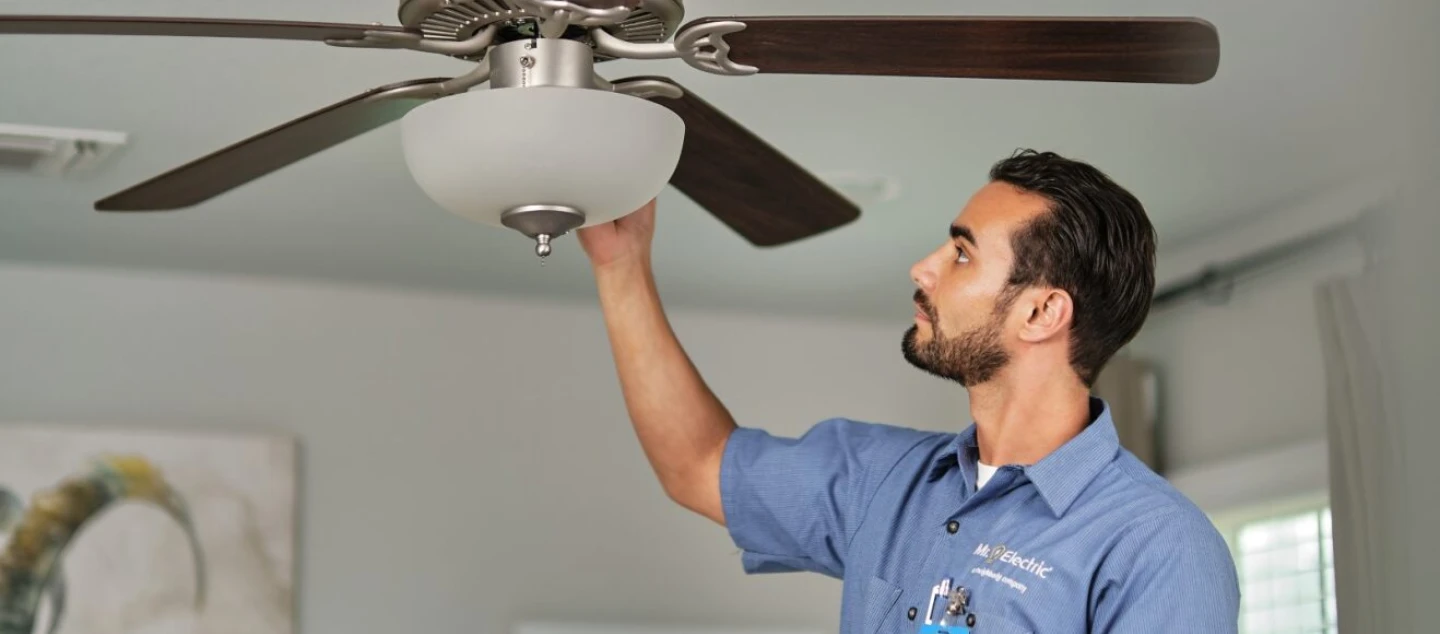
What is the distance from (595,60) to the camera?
6.37 feet

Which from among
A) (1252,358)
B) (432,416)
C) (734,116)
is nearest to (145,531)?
(432,416)

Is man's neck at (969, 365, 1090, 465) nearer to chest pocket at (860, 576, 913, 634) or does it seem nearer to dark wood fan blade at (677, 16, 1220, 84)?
chest pocket at (860, 576, 913, 634)

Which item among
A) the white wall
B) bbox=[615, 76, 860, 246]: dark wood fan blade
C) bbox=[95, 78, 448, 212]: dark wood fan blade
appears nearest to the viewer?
bbox=[95, 78, 448, 212]: dark wood fan blade

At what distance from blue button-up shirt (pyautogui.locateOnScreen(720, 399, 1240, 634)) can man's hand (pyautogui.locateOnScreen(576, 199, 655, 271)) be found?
11.4 inches

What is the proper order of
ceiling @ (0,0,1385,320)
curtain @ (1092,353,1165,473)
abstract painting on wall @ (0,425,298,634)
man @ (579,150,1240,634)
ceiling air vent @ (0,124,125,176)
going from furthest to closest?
curtain @ (1092,353,1165,473)
abstract painting on wall @ (0,425,298,634)
ceiling air vent @ (0,124,125,176)
ceiling @ (0,0,1385,320)
man @ (579,150,1240,634)

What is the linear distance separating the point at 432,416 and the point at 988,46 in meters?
3.03

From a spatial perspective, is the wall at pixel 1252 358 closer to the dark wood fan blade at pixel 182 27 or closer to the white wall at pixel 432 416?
the white wall at pixel 432 416

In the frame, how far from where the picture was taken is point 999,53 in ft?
5.93

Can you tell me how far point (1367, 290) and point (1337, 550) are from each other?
20.6 inches

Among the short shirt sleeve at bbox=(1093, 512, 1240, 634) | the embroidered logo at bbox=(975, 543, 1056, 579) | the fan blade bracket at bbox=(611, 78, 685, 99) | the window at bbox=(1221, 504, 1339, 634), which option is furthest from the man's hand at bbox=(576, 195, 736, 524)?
the window at bbox=(1221, 504, 1339, 634)

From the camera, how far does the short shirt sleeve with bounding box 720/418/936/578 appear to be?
2.21 m

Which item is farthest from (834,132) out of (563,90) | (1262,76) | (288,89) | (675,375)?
(563,90)

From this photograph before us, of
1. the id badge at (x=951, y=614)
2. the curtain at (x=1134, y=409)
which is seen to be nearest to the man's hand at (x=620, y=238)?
the id badge at (x=951, y=614)

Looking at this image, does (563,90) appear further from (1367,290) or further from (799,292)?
(799,292)
